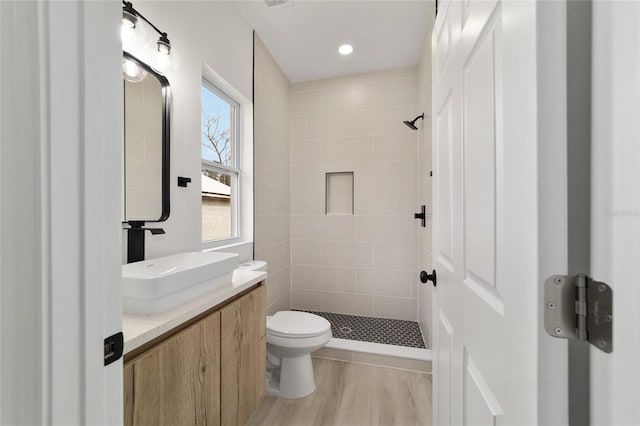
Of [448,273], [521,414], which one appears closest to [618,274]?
[521,414]

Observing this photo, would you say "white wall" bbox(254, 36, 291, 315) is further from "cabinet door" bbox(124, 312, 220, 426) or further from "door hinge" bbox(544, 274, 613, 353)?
"door hinge" bbox(544, 274, 613, 353)

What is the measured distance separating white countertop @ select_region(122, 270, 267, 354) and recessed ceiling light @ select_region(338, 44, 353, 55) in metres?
2.22

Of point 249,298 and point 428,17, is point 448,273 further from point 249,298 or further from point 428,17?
point 428,17

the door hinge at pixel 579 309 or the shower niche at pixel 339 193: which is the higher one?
the shower niche at pixel 339 193

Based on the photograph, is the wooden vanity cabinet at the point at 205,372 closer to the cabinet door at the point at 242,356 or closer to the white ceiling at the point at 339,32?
the cabinet door at the point at 242,356

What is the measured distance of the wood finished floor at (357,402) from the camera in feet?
4.99

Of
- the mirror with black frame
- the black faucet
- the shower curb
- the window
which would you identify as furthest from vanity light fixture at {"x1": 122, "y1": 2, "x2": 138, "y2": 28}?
the shower curb

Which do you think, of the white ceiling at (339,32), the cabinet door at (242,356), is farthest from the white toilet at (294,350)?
the white ceiling at (339,32)

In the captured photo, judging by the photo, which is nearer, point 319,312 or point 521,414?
point 521,414

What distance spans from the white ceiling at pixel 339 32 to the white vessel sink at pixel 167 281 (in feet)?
6.12

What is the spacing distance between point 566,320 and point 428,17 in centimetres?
238

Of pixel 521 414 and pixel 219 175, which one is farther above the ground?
pixel 219 175

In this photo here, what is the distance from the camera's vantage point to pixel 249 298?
1.32 meters

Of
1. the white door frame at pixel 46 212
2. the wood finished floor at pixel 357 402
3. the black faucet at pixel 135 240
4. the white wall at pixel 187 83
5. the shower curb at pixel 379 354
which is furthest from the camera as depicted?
the shower curb at pixel 379 354
